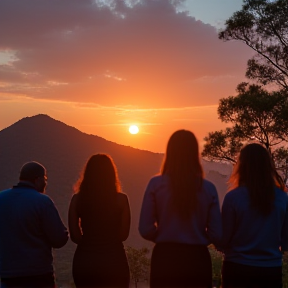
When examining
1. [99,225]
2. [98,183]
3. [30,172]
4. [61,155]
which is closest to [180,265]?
[99,225]

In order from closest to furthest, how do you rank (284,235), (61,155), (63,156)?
(284,235), (63,156), (61,155)

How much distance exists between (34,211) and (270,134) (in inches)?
684

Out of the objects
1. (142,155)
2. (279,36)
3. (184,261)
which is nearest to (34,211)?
(184,261)

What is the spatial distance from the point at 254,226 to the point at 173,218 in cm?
70

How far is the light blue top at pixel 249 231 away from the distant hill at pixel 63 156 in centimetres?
8069

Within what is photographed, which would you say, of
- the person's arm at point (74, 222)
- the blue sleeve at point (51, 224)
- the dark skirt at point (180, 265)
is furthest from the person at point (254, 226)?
the blue sleeve at point (51, 224)

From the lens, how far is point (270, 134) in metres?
21.1

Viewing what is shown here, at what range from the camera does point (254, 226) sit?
4.47 m

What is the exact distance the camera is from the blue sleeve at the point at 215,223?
4.42m

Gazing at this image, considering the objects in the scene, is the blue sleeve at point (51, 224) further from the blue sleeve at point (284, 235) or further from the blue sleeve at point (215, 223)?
the blue sleeve at point (284, 235)

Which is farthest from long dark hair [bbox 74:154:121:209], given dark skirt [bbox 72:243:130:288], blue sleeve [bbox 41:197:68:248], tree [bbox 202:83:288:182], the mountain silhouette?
the mountain silhouette

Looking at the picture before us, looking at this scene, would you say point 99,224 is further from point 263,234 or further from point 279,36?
point 279,36

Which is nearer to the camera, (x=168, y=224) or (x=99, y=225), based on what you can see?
(x=168, y=224)

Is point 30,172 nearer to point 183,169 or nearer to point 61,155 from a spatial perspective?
point 183,169
